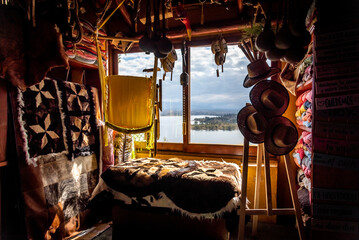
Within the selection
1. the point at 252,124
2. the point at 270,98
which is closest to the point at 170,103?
the point at 252,124

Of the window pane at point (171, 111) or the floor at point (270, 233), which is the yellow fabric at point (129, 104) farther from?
the floor at point (270, 233)

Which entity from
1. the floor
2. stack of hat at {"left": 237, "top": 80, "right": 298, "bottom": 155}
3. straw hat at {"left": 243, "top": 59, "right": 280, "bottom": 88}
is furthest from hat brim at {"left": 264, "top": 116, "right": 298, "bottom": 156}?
the floor

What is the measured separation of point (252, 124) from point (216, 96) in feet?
4.70

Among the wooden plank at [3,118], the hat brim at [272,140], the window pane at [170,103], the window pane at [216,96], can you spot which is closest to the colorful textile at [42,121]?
the wooden plank at [3,118]

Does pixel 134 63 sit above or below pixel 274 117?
above

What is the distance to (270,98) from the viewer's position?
1.54 meters

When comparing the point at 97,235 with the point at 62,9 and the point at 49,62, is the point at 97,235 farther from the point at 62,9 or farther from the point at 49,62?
the point at 62,9

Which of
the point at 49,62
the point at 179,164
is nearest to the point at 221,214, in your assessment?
the point at 179,164

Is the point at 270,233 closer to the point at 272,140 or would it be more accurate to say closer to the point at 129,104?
the point at 272,140

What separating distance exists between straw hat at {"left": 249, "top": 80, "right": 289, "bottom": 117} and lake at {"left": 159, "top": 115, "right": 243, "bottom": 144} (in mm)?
1456

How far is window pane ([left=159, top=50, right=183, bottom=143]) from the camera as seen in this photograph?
10.5ft

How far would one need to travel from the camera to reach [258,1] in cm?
156

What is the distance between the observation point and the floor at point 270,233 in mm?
2248

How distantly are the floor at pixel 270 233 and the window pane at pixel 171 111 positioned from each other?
149 cm
